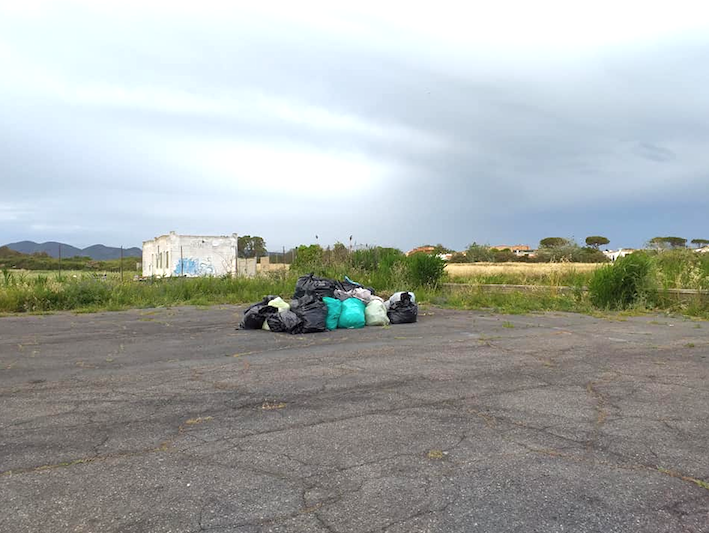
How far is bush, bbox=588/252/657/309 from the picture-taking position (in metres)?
14.1

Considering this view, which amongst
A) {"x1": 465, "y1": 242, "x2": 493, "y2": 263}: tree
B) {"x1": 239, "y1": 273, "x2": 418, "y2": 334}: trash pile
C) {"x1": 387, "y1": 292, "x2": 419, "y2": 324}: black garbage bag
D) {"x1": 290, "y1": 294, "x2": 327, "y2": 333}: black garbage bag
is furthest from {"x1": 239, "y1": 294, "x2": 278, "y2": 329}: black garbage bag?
{"x1": 465, "y1": 242, "x2": 493, "y2": 263}: tree

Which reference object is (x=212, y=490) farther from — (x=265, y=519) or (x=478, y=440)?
(x=478, y=440)

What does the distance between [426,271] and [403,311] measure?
305 inches

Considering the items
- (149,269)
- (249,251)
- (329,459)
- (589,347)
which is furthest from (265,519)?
(149,269)

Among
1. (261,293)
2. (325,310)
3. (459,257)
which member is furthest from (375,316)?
(459,257)

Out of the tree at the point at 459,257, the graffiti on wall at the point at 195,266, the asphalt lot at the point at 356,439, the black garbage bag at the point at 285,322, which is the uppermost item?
the tree at the point at 459,257

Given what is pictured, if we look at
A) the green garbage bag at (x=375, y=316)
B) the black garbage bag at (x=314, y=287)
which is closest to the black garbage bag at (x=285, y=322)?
the black garbage bag at (x=314, y=287)

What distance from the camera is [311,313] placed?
1008cm

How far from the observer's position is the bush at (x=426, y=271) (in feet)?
62.0

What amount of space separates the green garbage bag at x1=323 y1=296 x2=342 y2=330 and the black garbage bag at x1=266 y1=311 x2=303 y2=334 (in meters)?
0.71

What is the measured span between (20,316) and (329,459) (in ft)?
40.6

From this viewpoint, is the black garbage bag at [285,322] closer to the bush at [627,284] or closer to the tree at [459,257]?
the bush at [627,284]

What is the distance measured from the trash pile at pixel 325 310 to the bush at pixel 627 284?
6002 millimetres

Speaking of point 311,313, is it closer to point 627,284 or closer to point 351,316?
point 351,316
